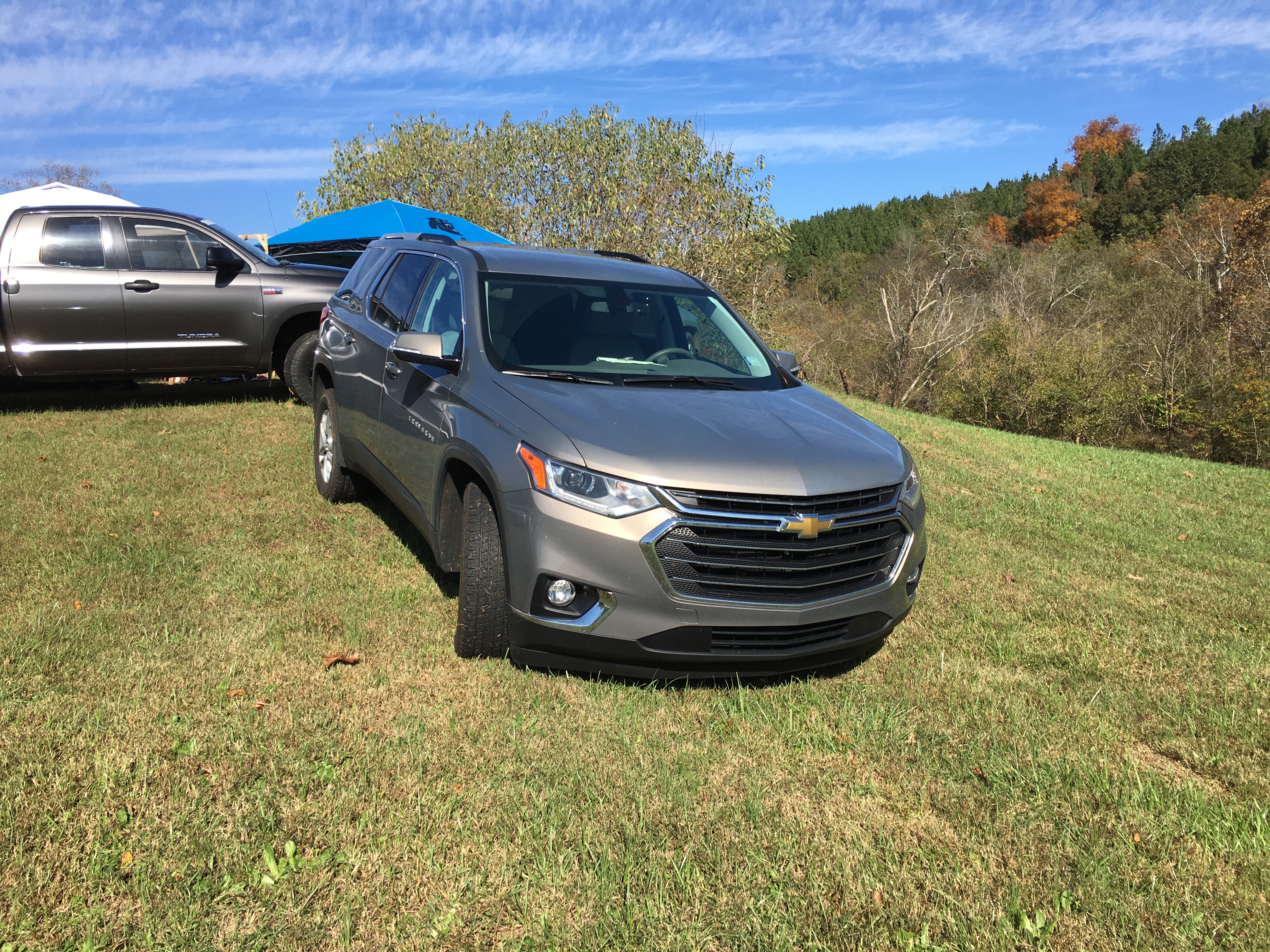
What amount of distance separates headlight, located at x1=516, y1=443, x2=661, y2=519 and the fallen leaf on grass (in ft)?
4.08

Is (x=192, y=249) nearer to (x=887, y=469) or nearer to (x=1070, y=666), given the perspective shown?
(x=887, y=469)

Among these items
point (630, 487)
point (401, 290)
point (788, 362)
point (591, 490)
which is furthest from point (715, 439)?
point (401, 290)

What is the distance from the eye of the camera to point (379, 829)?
9.23 feet

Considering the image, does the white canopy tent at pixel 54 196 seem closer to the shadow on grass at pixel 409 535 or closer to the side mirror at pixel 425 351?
the shadow on grass at pixel 409 535

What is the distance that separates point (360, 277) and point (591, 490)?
148 inches

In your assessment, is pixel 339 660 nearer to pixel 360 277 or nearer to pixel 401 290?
pixel 401 290

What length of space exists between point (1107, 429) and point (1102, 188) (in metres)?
67.0

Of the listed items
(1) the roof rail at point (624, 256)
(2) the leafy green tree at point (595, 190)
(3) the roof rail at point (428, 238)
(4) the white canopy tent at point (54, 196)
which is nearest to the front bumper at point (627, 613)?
(3) the roof rail at point (428, 238)

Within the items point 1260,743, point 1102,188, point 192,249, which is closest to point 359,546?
point 1260,743

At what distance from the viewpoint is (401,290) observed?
5508 mm

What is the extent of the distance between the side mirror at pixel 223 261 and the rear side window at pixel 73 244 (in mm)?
1005

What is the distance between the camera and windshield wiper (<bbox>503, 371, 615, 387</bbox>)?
13.6ft

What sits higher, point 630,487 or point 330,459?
point 630,487

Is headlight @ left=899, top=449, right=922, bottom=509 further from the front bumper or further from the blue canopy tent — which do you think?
the blue canopy tent
